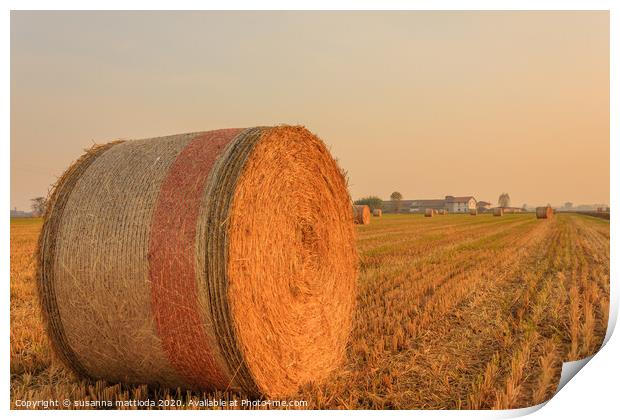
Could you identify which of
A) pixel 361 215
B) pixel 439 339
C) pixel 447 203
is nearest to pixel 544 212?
pixel 361 215

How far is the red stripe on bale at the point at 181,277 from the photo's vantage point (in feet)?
10.6

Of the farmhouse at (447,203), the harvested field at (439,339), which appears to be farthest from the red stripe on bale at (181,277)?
the farmhouse at (447,203)

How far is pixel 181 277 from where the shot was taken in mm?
3230

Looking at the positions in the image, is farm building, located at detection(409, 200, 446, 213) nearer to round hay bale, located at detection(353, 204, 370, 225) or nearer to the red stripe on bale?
the red stripe on bale

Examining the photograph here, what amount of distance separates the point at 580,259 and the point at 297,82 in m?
7.69

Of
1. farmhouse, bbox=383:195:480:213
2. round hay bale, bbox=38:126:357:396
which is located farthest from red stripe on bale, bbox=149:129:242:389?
farmhouse, bbox=383:195:480:213

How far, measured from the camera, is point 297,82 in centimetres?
437

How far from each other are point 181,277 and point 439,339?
8.64ft

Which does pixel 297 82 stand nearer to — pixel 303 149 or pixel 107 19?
pixel 303 149

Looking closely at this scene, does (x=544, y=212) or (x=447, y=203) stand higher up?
(x=447, y=203)

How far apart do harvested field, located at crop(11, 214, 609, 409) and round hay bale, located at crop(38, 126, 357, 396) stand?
22 centimetres

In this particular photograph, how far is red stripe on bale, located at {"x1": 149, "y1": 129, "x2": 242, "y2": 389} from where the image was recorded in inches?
128

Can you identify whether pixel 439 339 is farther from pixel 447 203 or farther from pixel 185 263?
pixel 447 203

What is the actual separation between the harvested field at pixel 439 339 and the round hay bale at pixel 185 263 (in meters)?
0.22
